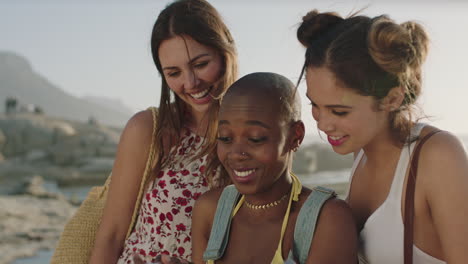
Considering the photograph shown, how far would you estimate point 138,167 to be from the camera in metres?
3.17

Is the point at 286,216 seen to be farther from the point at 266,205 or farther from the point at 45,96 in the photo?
the point at 45,96

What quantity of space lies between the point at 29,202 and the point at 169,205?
21.6 feet

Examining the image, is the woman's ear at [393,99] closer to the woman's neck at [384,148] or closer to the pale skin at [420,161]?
the pale skin at [420,161]

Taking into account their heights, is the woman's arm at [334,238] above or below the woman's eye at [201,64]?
below

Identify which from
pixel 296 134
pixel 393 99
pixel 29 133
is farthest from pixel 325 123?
pixel 29 133

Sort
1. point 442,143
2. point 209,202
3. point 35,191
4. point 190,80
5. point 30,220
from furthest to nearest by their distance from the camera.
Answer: point 35,191 → point 30,220 → point 190,80 → point 209,202 → point 442,143

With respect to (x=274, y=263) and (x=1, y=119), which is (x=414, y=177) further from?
(x=1, y=119)

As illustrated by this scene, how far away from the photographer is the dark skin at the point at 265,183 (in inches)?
87.9

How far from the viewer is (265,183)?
2.38m

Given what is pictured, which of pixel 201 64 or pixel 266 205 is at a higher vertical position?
pixel 201 64

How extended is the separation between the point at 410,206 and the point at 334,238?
15.5 inches

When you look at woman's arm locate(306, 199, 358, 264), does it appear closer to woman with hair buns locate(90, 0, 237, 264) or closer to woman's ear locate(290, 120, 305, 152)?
woman's ear locate(290, 120, 305, 152)

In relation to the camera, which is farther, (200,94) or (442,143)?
(200,94)

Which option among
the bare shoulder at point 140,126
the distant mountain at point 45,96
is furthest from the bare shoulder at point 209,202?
the distant mountain at point 45,96
